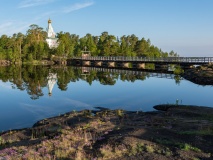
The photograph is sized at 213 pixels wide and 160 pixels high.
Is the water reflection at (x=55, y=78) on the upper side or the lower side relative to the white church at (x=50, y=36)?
lower

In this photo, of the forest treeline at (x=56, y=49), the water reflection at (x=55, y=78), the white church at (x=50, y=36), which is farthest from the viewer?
the white church at (x=50, y=36)

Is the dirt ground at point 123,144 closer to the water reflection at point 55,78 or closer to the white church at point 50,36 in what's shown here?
the water reflection at point 55,78

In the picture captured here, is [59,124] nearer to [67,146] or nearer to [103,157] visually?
[67,146]

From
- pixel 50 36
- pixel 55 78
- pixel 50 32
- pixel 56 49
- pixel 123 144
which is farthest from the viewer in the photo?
pixel 50 32

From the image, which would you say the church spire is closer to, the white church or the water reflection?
the white church

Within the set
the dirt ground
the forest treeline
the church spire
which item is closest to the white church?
the church spire

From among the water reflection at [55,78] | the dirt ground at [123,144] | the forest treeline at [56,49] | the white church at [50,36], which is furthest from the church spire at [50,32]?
the dirt ground at [123,144]

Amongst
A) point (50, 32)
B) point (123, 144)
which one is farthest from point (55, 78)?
point (50, 32)

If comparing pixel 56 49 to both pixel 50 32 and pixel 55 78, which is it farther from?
pixel 55 78

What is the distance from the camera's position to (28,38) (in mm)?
104438

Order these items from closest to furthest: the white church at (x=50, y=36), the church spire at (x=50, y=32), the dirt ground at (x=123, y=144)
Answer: the dirt ground at (x=123, y=144), the white church at (x=50, y=36), the church spire at (x=50, y=32)

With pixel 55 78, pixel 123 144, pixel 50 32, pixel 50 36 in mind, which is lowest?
pixel 55 78

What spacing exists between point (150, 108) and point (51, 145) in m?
15.8

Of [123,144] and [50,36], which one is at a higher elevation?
[50,36]
